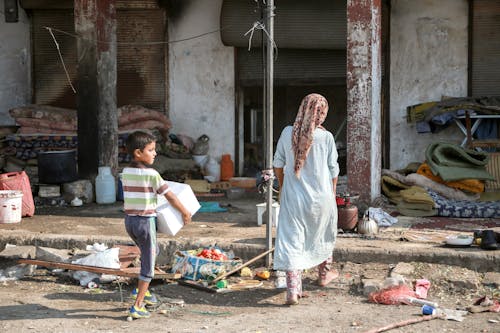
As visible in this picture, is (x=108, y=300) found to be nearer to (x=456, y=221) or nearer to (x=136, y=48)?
(x=456, y=221)

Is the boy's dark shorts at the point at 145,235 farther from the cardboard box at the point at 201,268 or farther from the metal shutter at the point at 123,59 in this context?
the metal shutter at the point at 123,59

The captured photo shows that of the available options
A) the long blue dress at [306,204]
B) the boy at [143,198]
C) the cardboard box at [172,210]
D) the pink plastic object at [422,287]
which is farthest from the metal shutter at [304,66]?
the boy at [143,198]

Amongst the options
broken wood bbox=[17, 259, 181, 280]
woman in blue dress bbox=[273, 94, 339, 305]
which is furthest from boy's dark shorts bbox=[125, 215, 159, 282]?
woman in blue dress bbox=[273, 94, 339, 305]

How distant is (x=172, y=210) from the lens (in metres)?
6.22

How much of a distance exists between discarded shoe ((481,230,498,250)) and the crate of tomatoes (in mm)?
2425

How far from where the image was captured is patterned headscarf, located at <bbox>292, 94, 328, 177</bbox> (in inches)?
253

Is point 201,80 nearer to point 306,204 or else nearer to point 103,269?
point 103,269

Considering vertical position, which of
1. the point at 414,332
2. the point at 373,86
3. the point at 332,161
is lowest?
the point at 414,332

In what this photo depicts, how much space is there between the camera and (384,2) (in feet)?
41.5

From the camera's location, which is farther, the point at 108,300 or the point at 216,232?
the point at 216,232

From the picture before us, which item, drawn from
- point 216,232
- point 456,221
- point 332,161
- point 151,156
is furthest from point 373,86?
point 151,156

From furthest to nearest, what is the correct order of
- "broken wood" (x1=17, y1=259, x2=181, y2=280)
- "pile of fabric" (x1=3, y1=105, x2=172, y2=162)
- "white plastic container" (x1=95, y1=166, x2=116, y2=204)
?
"pile of fabric" (x1=3, y1=105, x2=172, y2=162)
"white plastic container" (x1=95, y1=166, x2=116, y2=204)
"broken wood" (x1=17, y1=259, x2=181, y2=280)

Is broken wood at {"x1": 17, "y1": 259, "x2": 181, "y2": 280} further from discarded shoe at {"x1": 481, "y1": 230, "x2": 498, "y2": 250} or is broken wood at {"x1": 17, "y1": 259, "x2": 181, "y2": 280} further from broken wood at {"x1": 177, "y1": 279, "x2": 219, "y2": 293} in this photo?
discarded shoe at {"x1": 481, "y1": 230, "x2": 498, "y2": 250}

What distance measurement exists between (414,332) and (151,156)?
2.43 m
